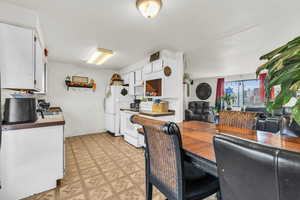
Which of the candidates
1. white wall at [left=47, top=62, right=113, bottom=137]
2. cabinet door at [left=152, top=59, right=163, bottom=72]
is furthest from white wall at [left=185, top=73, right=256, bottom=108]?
cabinet door at [left=152, top=59, right=163, bottom=72]

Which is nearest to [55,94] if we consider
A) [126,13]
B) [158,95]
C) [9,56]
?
[9,56]

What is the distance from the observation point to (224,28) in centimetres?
212

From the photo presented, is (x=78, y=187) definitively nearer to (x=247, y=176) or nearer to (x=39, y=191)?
(x=39, y=191)

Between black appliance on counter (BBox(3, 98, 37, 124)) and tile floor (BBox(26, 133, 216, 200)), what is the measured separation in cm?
90

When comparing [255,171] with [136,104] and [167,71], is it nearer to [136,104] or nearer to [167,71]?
[167,71]

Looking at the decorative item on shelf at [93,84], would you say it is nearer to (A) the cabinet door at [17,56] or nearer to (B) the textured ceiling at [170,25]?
(B) the textured ceiling at [170,25]

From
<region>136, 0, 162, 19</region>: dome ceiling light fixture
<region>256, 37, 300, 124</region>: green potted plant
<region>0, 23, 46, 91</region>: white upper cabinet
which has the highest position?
<region>136, 0, 162, 19</region>: dome ceiling light fixture

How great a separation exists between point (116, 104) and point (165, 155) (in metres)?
3.47

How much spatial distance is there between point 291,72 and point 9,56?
2.36 meters

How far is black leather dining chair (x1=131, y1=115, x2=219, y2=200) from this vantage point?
867 mm

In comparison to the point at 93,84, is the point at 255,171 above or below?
below

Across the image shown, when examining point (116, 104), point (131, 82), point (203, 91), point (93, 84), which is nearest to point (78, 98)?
point (93, 84)

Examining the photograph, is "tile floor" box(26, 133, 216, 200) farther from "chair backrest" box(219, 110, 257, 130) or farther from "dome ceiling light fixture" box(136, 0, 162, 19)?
"dome ceiling light fixture" box(136, 0, 162, 19)

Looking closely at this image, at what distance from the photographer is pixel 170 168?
95 centimetres
